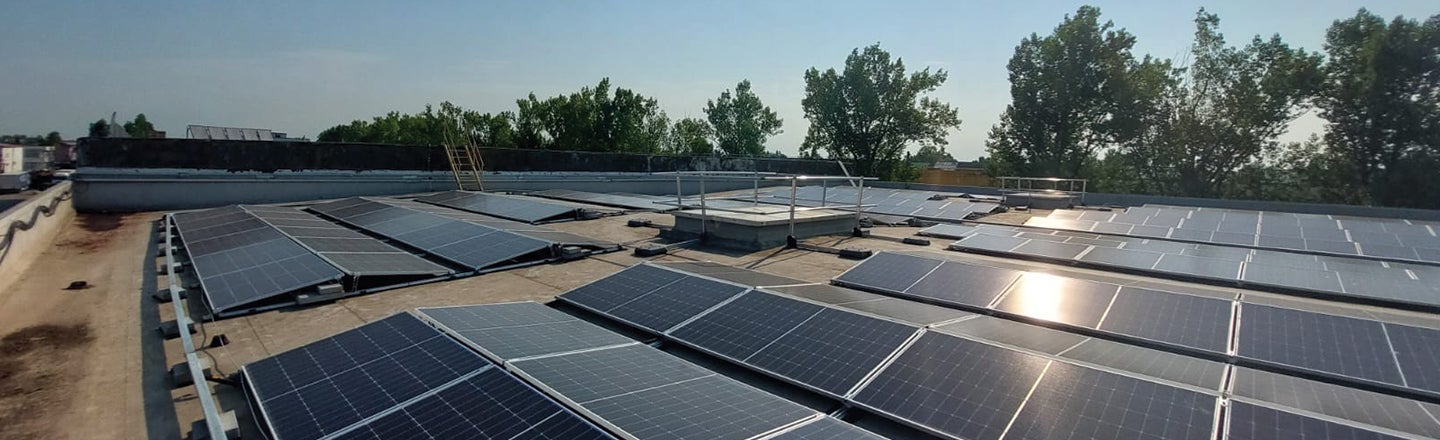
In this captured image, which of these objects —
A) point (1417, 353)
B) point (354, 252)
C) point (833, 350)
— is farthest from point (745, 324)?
point (354, 252)

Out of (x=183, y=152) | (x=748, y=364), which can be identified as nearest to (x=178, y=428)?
(x=748, y=364)

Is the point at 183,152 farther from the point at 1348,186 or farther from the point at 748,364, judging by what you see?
the point at 1348,186

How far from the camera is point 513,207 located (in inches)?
854

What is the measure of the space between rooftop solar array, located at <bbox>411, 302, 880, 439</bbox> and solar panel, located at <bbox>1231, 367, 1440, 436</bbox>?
12.6 feet

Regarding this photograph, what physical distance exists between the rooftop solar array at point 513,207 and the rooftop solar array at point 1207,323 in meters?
12.4

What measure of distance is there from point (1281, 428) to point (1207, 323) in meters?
3.94

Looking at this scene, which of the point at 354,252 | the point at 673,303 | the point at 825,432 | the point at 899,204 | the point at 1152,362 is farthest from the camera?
the point at 899,204

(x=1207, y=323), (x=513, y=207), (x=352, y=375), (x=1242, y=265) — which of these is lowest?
(x=352, y=375)

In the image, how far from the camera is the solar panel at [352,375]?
5316 mm

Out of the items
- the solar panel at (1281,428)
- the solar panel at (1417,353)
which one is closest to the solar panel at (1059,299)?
the solar panel at (1417,353)

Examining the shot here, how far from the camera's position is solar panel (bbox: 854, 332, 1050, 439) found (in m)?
5.25

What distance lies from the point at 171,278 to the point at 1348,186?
6010 centimetres

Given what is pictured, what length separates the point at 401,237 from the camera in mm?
15531

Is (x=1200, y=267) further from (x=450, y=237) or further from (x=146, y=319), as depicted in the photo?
(x=146, y=319)
